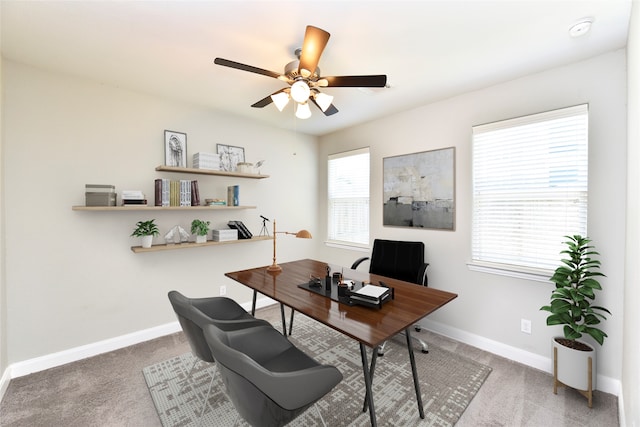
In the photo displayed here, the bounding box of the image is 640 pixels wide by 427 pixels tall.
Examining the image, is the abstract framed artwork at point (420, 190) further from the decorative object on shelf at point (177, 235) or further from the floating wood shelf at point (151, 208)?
the decorative object on shelf at point (177, 235)

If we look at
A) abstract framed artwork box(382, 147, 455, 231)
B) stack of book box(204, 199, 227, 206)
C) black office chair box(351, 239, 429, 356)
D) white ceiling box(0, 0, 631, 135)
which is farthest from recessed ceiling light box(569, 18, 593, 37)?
stack of book box(204, 199, 227, 206)

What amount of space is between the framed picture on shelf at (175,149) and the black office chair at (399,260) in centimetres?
227

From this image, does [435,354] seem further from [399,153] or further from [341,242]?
[399,153]

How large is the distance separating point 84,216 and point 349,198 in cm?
307

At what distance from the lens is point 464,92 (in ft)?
9.12

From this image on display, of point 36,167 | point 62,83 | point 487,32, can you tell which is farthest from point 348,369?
point 62,83

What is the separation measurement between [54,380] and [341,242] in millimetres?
3299

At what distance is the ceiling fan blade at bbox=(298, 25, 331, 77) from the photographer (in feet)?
4.79

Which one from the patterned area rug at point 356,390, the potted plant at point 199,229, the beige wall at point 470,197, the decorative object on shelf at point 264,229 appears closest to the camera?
the patterned area rug at point 356,390

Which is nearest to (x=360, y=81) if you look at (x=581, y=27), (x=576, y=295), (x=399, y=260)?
(x=581, y=27)

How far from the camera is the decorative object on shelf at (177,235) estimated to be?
117 inches

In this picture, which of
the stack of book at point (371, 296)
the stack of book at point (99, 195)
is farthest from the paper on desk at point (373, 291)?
the stack of book at point (99, 195)

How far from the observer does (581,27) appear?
1756 millimetres

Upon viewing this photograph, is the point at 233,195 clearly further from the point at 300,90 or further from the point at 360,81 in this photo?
the point at 360,81
